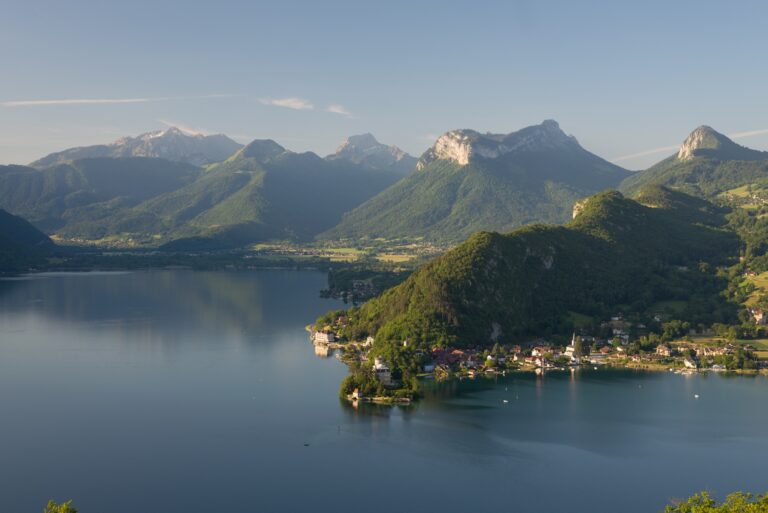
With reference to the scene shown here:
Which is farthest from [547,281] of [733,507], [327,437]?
[733,507]

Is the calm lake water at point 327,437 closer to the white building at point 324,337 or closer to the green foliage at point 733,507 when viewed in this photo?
the white building at point 324,337

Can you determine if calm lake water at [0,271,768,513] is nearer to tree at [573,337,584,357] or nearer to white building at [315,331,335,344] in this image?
white building at [315,331,335,344]

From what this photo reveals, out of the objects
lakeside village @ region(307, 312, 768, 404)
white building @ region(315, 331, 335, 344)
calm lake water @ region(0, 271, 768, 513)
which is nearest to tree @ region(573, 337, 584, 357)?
lakeside village @ region(307, 312, 768, 404)

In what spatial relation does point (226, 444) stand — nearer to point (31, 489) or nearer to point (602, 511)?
point (31, 489)

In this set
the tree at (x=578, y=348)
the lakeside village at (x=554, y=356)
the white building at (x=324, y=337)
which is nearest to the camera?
the lakeside village at (x=554, y=356)

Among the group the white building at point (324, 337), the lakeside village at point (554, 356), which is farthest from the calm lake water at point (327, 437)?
the white building at point (324, 337)

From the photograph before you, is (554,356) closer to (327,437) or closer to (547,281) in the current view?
(547,281)
